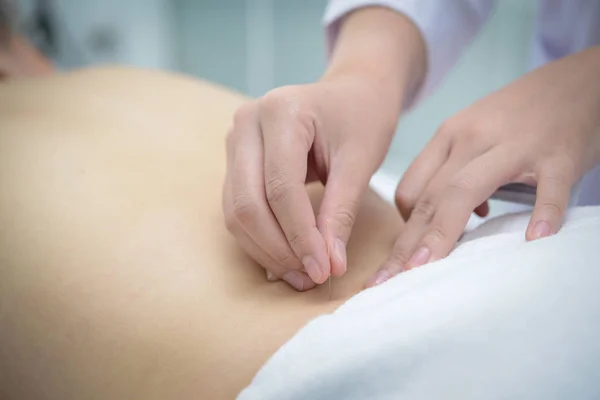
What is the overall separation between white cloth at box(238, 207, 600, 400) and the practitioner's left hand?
4.8 inches

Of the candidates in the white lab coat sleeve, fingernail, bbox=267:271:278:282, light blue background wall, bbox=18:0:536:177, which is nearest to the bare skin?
fingernail, bbox=267:271:278:282

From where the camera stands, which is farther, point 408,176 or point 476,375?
point 408,176

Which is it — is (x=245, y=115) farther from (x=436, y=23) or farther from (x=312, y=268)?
(x=436, y=23)

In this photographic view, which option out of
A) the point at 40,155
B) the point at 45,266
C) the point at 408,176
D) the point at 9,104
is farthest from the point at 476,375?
the point at 9,104

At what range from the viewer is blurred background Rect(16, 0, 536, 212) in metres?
1.73

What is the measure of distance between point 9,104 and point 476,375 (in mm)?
723

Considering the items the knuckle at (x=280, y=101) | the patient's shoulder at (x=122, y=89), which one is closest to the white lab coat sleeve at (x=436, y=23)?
the patient's shoulder at (x=122, y=89)

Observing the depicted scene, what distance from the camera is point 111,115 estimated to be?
2.66 feet

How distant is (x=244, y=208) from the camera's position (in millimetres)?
547

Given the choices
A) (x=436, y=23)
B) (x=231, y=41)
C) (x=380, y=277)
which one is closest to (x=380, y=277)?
(x=380, y=277)

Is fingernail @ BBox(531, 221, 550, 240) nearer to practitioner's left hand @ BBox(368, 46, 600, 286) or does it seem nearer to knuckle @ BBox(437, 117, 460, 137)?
practitioner's left hand @ BBox(368, 46, 600, 286)

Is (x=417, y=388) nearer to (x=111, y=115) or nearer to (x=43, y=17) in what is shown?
(x=111, y=115)

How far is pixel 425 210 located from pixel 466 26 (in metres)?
0.45

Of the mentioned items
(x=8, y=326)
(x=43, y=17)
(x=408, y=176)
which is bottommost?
(x=43, y=17)
